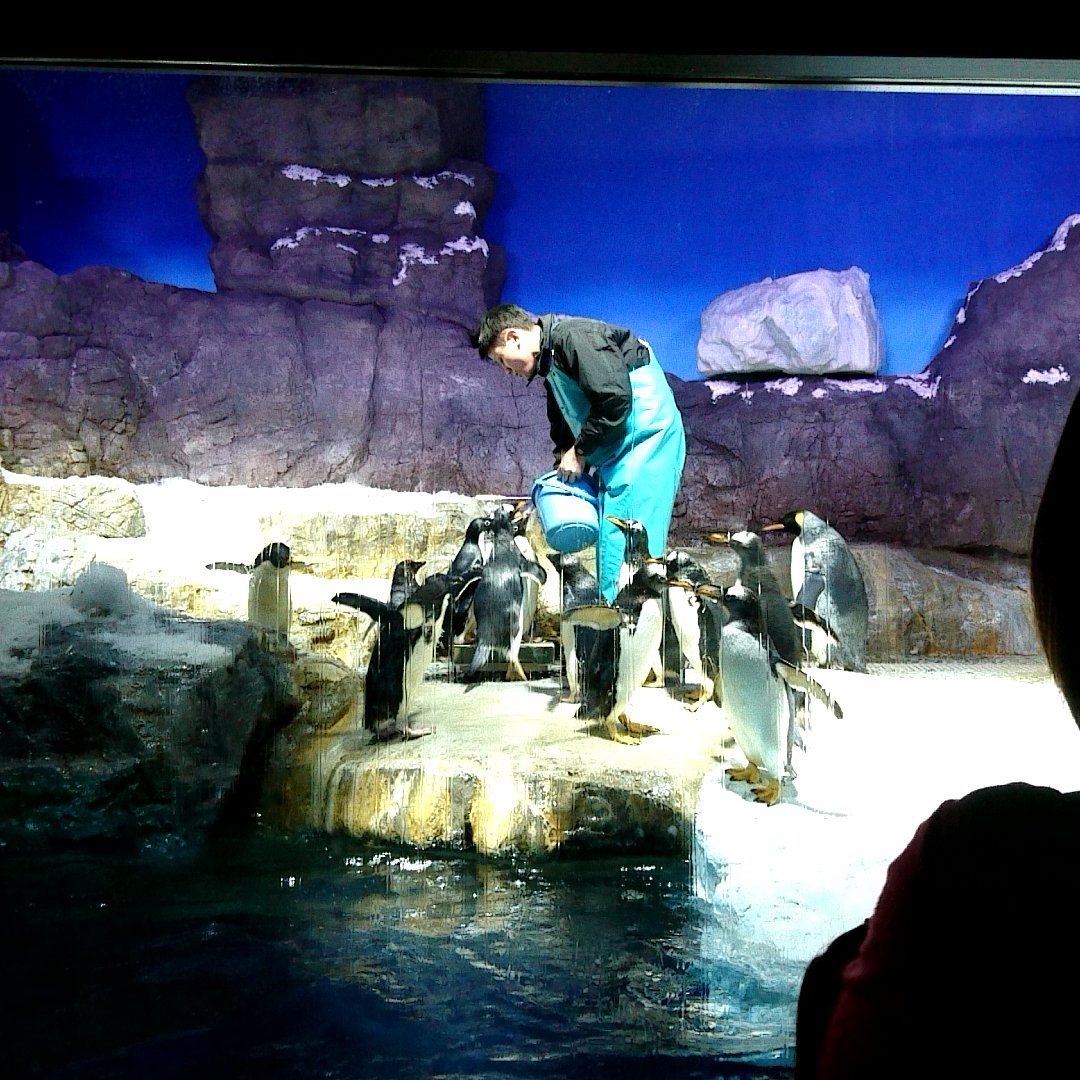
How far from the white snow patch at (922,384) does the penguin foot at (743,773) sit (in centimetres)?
80

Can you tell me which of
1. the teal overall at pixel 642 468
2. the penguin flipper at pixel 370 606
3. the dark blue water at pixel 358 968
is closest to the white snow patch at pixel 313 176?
the teal overall at pixel 642 468

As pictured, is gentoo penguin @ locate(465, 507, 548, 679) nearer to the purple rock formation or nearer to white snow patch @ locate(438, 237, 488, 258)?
the purple rock formation

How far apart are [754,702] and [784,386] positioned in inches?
24.5

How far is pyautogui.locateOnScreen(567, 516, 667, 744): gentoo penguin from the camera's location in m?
1.97

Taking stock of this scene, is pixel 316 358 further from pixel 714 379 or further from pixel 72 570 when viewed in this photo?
pixel 714 379

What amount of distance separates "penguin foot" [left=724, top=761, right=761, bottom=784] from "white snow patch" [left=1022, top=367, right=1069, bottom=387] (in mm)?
922

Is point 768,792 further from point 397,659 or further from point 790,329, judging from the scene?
point 790,329

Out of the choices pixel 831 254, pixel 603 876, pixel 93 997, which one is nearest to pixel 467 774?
pixel 603 876

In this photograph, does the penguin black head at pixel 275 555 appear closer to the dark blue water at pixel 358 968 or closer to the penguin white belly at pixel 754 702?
the dark blue water at pixel 358 968

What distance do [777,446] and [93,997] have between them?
5.21 feet

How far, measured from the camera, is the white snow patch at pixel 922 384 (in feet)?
6.56

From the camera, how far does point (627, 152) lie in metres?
1.97

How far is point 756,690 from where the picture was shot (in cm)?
196

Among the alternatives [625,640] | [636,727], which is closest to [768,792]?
[636,727]
